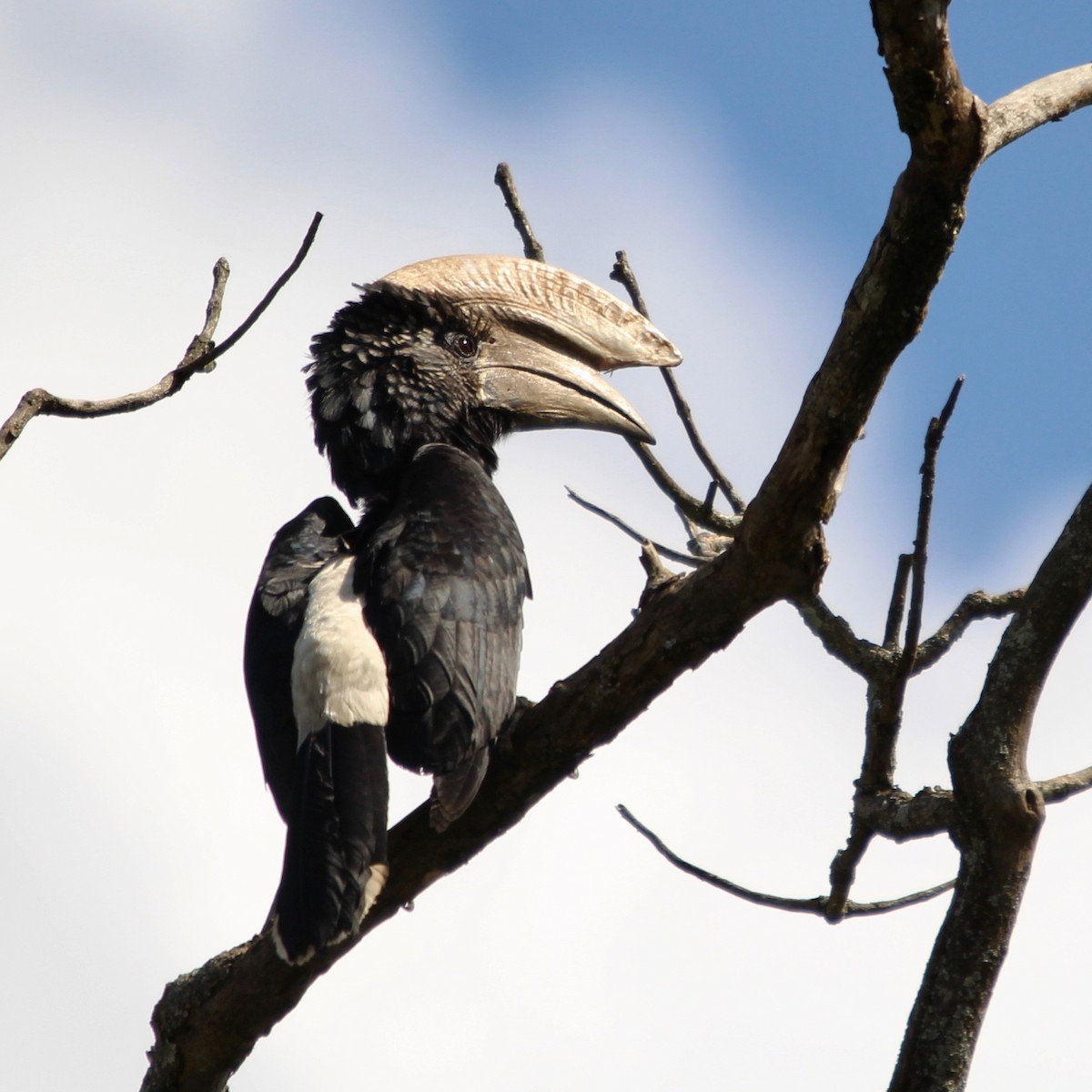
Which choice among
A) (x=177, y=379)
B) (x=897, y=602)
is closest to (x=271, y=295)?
(x=177, y=379)

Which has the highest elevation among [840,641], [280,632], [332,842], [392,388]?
[392,388]

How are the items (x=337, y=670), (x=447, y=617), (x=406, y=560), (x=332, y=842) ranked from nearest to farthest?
1. (x=332, y=842)
2. (x=337, y=670)
3. (x=447, y=617)
4. (x=406, y=560)

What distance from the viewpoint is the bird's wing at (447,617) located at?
367cm

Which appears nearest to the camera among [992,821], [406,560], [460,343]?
[992,821]

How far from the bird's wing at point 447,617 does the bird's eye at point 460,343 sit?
0.85 m

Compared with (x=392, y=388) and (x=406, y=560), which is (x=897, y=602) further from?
(x=392, y=388)

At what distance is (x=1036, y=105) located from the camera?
3.00 metres

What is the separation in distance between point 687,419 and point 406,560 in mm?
1096

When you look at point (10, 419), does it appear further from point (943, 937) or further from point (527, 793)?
point (943, 937)

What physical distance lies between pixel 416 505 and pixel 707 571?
3.94 feet

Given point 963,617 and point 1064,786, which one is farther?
point 963,617

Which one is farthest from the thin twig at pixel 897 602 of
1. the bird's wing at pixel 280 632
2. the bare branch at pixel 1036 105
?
the bird's wing at pixel 280 632

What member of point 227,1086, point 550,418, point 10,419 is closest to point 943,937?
point 227,1086

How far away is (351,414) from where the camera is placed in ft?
16.1
